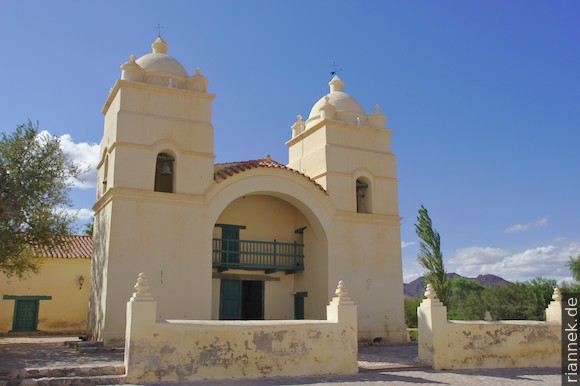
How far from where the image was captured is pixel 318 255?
1881 cm

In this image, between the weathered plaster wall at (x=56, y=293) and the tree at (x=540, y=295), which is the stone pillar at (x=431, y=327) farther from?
the weathered plaster wall at (x=56, y=293)

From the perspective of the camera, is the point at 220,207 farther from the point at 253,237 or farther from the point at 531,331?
the point at 531,331

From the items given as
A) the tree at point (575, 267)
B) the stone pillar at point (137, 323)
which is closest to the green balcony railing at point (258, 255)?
the stone pillar at point (137, 323)

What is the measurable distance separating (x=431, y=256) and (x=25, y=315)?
18.6m

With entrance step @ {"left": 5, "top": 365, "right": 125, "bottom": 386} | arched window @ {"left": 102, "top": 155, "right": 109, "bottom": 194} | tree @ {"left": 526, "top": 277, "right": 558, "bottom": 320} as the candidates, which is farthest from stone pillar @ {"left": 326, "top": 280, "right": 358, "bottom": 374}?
tree @ {"left": 526, "top": 277, "right": 558, "bottom": 320}

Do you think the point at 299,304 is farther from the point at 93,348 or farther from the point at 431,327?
the point at 93,348

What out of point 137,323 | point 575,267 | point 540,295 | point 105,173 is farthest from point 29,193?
point 575,267

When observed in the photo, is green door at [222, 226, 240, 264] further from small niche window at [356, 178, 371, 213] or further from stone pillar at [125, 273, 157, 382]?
stone pillar at [125, 273, 157, 382]

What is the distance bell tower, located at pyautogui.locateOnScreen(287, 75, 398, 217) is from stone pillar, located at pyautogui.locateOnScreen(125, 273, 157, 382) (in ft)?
30.3

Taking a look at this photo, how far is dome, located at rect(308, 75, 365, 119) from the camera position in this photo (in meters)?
20.5

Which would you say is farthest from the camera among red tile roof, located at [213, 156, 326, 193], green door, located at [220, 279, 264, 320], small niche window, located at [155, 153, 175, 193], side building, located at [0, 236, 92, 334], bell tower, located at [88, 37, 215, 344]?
side building, located at [0, 236, 92, 334]

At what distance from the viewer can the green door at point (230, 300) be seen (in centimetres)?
1820

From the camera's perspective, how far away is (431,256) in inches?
1061

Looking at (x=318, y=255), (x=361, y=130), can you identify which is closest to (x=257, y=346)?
(x=318, y=255)
